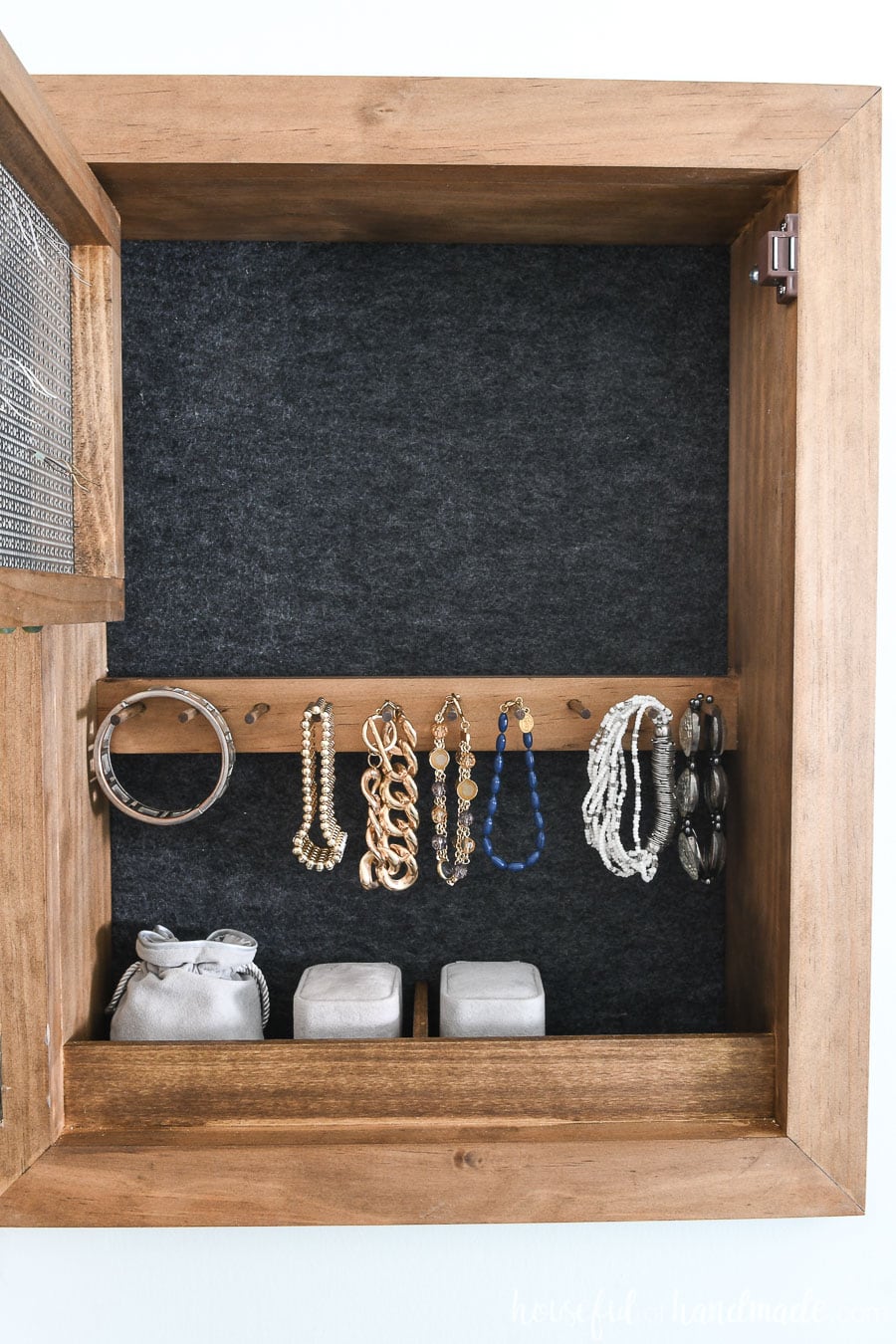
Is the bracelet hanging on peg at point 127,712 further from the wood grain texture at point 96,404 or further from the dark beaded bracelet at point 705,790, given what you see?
the dark beaded bracelet at point 705,790

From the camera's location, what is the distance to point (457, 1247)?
30.7 inches

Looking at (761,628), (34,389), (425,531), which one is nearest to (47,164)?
(34,389)

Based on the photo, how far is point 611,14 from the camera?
0.77m

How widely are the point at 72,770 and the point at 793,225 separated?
2.28ft

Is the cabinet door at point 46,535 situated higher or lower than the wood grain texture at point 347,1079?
higher

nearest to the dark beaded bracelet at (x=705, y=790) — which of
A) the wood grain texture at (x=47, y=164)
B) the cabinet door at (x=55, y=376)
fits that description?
the cabinet door at (x=55, y=376)

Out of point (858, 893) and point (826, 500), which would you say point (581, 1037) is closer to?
point (858, 893)

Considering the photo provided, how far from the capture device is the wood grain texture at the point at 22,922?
2.19ft

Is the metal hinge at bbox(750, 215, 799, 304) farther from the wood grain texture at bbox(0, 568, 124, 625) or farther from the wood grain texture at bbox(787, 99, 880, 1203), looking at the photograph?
the wood grain texture at bbox(0, 568, 124, 625)

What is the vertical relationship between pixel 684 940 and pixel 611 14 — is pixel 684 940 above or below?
below

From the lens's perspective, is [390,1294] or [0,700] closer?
[0,700]

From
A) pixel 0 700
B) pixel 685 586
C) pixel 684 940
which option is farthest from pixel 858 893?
pixel 0 700

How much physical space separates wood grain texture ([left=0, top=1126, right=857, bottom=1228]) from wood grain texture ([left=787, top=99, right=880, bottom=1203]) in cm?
8

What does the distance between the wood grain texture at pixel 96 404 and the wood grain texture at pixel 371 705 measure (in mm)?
124
